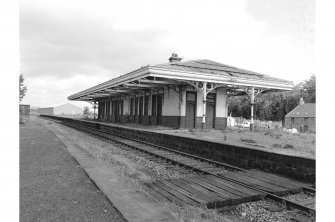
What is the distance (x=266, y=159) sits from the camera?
7.88 m

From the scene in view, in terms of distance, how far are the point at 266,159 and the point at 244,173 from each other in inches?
37.9

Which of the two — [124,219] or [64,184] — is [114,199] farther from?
[64,184]

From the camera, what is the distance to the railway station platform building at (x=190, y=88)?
17.4 m

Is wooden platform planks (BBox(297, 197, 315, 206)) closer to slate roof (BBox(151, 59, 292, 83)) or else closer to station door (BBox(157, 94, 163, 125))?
slate roof (BBox(151, 59, 292, 83))

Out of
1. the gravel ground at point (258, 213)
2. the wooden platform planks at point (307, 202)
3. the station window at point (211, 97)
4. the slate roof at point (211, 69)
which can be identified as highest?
the slate roof at point (211, 69)

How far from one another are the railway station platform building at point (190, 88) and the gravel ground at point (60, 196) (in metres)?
10.2

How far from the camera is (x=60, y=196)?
15.2 feet

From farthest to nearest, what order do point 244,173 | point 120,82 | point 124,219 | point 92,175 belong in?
point 120,82 < point 244,173 < point 92,175 < point 124,219

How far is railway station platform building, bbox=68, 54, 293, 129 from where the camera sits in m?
17.4

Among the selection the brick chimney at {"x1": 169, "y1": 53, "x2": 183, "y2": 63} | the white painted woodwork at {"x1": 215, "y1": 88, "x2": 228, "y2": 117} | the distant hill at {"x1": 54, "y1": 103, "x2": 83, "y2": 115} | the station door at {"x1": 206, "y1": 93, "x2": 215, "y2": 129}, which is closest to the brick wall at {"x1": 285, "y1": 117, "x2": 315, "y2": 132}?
the white painted woodwork at {"x1": 215, "y1": 88, "x2": 228, "y2": 117}

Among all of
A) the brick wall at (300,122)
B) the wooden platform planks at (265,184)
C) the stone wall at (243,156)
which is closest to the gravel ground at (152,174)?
the wooden platform planks at (265,184)

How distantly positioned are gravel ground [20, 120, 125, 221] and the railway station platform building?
10191 mm

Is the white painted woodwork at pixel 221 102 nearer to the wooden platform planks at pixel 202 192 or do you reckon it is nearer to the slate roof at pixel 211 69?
the slate roof at pixel 211 69
